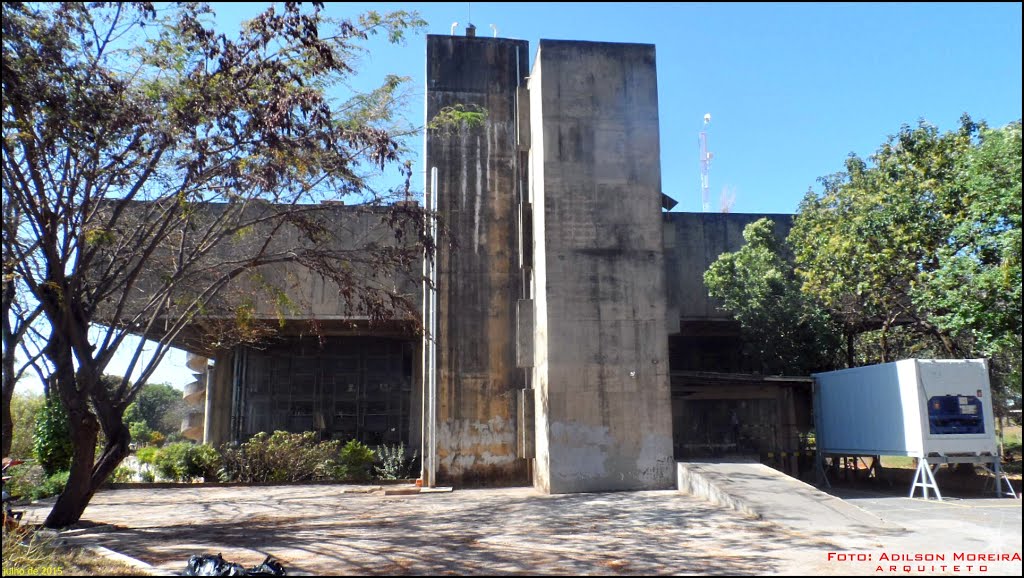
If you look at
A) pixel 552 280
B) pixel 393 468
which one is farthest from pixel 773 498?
pixel 393 468

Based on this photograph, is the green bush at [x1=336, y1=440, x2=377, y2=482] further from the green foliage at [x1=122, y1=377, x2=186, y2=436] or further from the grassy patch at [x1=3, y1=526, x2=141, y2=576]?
the green foliage at [x1=122, y1=377, x2=186, y2=436]

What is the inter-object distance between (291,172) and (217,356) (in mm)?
16551

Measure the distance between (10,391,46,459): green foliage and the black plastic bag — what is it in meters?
16.7

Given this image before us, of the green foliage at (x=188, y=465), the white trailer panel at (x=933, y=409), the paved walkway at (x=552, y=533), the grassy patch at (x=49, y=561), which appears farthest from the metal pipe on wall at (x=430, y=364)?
the white trailer panel at (x=933, y=409)

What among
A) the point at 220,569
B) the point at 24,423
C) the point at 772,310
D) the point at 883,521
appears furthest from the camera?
the point at 24,423

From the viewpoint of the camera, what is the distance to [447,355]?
17.3 metres

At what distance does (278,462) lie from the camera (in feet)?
61.6

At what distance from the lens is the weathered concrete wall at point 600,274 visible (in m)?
15.0

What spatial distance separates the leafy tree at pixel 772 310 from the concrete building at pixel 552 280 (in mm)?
1073

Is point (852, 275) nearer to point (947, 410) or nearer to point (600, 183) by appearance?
point (947, 410)

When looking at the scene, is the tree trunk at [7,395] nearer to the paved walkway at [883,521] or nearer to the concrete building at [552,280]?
the concrete building at [552,280]

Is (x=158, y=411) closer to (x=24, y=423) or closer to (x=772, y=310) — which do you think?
(x=24, y=423)

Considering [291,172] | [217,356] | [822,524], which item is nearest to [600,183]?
[291,172]

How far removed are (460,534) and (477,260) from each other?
320 inches
